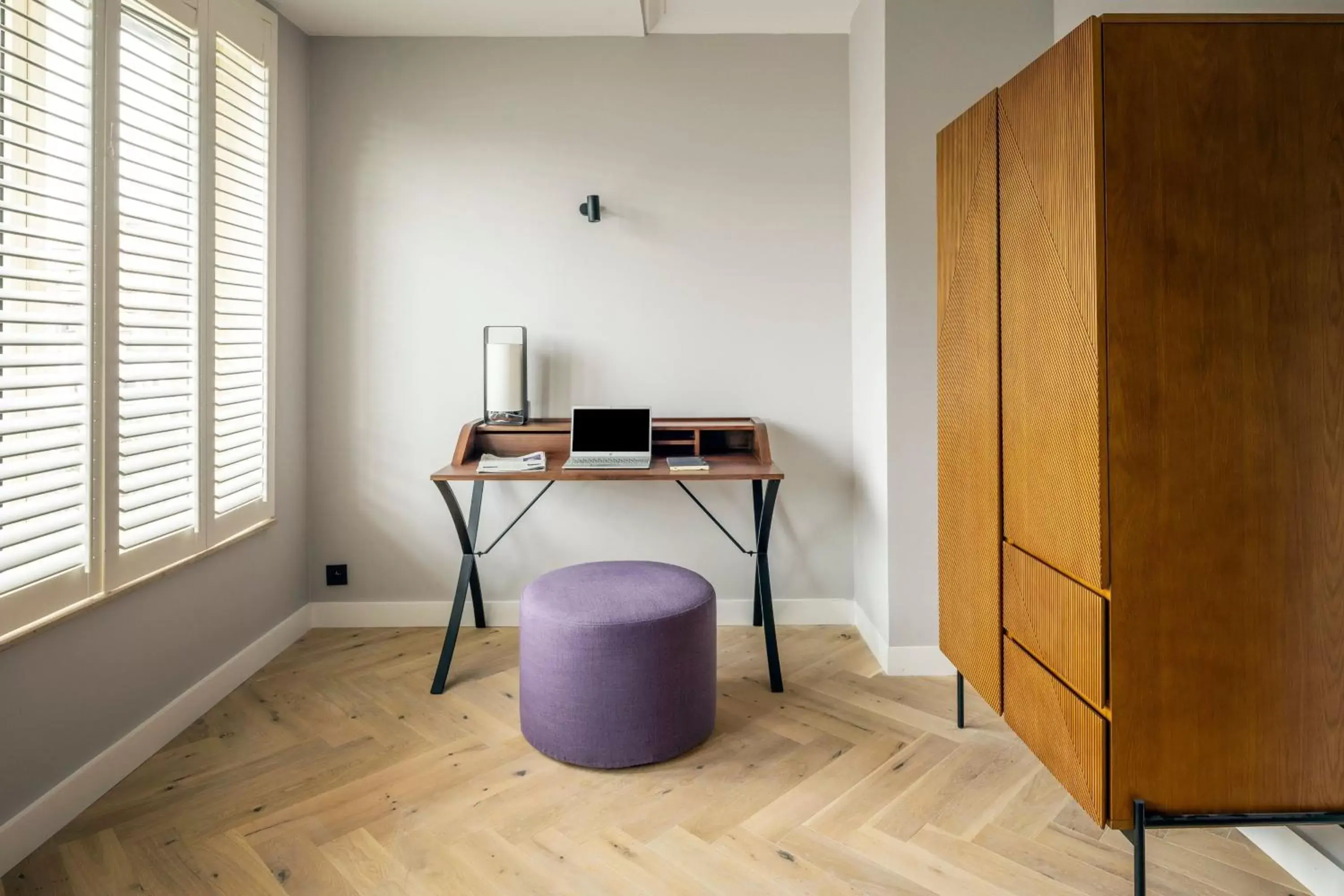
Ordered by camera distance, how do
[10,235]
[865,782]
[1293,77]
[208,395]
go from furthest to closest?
[208,395], [865,782], [10,235], [1293,77]

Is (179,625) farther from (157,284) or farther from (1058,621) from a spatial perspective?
(1058,621)

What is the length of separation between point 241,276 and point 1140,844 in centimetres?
302

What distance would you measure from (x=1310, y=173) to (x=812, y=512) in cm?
220

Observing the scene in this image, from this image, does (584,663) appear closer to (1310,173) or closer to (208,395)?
(208,395)

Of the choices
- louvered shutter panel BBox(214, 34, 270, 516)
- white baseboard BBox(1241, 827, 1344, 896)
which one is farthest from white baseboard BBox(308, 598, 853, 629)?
white baseboard BBox(1241, 827, 1344, 896)

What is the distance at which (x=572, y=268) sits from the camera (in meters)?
3.36

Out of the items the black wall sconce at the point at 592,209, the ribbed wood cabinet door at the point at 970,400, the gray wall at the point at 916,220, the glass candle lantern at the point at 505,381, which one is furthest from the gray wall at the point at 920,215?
the glass candle lantern at the point at 505,381

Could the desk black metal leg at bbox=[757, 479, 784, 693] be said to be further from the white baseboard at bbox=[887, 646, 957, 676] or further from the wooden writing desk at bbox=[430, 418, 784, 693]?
the white baseboard at bbox=[887, 646, 957, 676]

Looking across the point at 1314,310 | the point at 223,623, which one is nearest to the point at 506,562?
the point at 223,623

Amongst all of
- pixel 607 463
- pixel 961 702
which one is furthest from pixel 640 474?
pixel 961 702

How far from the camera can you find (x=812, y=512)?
343 centimetres

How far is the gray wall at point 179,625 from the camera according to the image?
6.20 ft

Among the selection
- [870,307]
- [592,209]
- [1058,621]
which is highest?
[592,209]

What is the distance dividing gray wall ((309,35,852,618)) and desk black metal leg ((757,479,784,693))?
1.69ft
